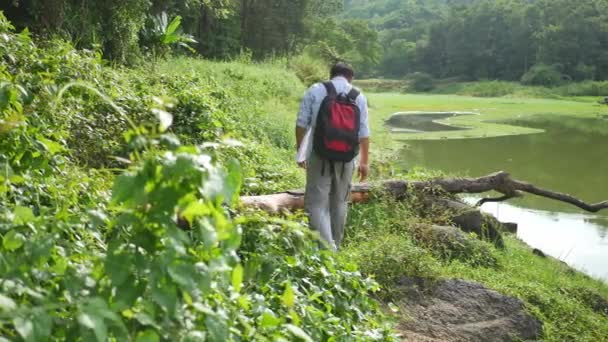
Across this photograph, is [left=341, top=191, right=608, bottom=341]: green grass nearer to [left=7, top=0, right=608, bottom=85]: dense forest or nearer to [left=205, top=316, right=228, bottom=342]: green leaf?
[left=205, top=316, right=228, bottom=342]: green leaf

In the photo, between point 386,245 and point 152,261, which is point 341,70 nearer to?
point 386,245

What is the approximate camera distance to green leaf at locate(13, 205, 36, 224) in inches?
76.9

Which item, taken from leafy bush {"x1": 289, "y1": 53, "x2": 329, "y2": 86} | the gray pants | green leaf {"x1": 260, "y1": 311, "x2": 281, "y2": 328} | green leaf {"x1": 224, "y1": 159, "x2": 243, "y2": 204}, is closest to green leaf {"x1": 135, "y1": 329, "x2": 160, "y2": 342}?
green leaf {"x1": 224, "y1": 159, "x2": 243, "y2": 204}

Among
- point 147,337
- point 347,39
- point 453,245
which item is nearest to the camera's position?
point 147,337

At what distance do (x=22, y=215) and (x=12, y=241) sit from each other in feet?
0.34

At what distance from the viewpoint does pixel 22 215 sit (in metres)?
1.97

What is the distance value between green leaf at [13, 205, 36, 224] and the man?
3.20 m

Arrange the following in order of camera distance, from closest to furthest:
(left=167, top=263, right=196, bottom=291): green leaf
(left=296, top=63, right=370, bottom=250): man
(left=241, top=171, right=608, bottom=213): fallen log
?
(left=167, top=263, right=196, bottom=291): green leaf → (left=296, top=63, right=370, bottom=250): man → (left=241, top=171, right=608, bottom=213): fallen log

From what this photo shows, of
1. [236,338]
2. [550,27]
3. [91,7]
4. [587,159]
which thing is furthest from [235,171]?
[550,27]

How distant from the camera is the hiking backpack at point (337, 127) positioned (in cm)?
504

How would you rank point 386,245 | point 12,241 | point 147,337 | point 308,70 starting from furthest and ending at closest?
point 308,70 → point 386,245 → point 12,241 → point 147,337

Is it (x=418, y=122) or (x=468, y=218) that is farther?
(x=418, y=122)

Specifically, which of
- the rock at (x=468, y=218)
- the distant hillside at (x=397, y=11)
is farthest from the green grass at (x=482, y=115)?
the distant hillside at (x=397, y=11)

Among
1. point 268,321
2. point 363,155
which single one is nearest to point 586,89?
point 363,155
